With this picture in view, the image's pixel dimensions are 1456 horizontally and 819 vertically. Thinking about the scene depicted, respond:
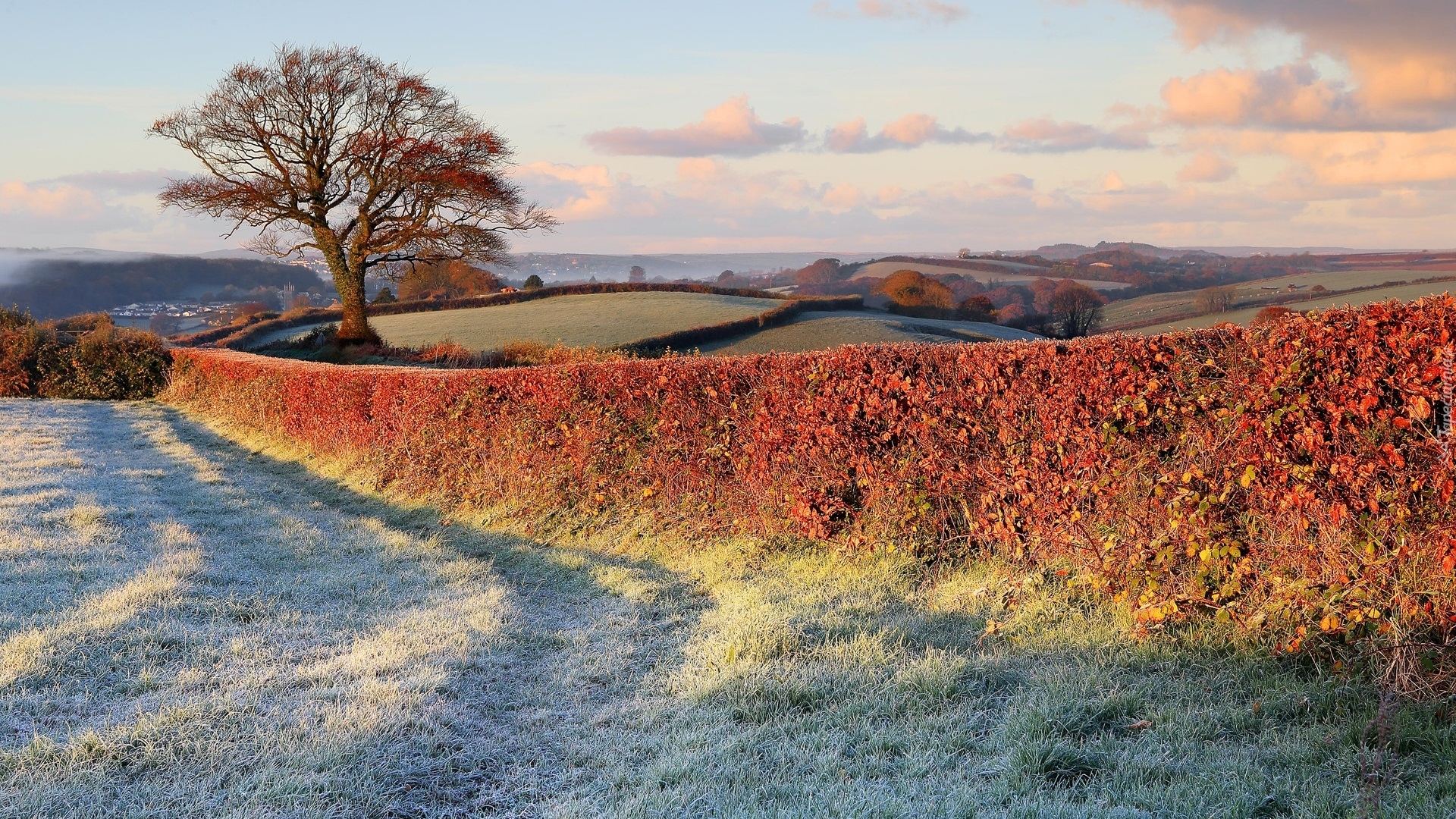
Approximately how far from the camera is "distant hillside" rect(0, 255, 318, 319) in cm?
11031

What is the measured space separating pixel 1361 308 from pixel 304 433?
581 inches

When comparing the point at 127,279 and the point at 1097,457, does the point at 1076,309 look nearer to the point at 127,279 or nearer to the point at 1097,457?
the point at 1097,457

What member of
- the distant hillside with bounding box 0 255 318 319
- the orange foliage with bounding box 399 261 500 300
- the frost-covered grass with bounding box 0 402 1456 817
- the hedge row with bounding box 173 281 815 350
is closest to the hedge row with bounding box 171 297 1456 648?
the frost-covered grass with bounding box 0 402 1456 817

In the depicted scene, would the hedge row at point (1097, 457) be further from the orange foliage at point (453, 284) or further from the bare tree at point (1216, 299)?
the orange foliage at point (453, 284)

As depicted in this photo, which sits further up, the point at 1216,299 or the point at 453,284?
the point at 453,284

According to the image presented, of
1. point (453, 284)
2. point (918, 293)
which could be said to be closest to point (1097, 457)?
point (918, 293)

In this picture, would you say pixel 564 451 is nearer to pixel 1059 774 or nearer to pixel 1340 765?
pixel 1059 774

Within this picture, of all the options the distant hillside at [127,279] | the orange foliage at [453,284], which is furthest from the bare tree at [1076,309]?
the distant hillside at [127,279]

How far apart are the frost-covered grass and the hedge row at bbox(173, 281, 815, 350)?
1517 inches

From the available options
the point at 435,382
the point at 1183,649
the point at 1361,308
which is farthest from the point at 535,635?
the point at 435,382

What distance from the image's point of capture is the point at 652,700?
465cm

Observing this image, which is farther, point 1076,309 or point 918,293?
point 918,293

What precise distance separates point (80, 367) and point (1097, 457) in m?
30.5

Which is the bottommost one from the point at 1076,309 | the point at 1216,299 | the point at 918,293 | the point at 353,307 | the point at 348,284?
the point at 1076,309
